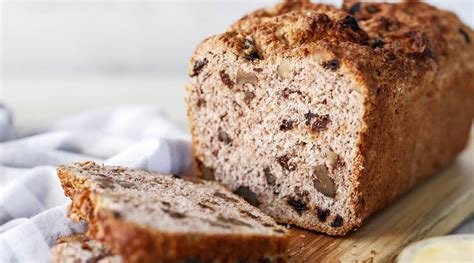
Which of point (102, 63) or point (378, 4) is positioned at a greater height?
point (378, 4)

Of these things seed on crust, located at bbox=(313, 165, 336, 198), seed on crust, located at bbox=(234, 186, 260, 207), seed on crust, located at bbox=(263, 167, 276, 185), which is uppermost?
seed on crust, located at bbox=(313, 165, 336, 198)

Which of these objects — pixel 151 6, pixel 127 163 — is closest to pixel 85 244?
pixel 127 163

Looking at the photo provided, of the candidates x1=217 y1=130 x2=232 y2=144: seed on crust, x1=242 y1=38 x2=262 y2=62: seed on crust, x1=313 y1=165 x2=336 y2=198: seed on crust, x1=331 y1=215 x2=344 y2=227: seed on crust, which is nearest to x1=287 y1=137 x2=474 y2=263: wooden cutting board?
x1=331 y1=215 x2=344 y2=227: seed on crust

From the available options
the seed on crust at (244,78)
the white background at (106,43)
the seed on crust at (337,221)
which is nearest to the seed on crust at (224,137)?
the seed on crust at (244,78)

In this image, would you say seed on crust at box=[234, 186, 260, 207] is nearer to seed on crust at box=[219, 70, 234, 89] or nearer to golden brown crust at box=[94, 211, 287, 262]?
seed on crust at box=[219, 70, 234, 89]

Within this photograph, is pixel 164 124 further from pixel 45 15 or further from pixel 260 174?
pixel 45 15

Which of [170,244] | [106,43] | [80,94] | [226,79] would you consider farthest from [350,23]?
[106,43]
